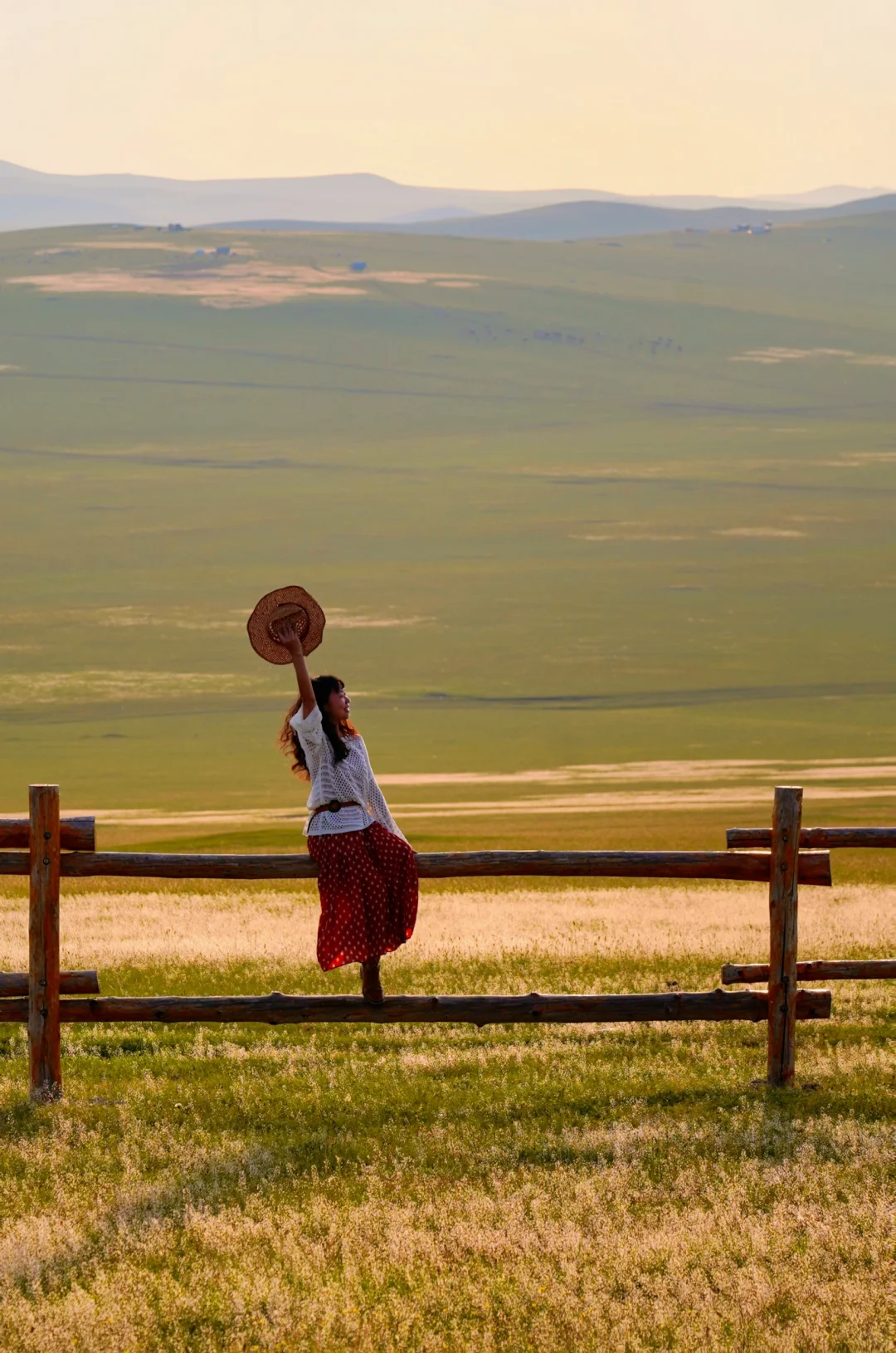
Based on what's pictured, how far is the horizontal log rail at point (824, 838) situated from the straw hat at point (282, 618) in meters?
2.86

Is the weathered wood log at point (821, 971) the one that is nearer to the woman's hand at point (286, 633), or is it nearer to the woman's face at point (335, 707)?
the woman's face at point (335, 707)

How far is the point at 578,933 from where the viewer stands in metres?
19.0

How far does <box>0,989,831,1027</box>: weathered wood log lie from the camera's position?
10672 millimetres

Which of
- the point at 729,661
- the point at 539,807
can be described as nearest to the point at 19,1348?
the point at 539,807

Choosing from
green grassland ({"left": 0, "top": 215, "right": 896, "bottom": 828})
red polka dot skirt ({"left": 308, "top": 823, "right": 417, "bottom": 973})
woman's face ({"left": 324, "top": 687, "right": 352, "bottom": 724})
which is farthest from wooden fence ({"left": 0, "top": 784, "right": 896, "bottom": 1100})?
green grassland ({"left": 0, "top": 215, "right": 896, "bottom": 828})

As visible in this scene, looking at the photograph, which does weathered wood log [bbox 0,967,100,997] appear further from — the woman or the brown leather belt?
the brown leather belt

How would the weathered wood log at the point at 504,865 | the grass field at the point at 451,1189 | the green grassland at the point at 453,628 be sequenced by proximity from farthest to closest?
the green grassland at the point at 453,628, the weathered wood log at the point at 504,865, the grass field at the point at 451,1189

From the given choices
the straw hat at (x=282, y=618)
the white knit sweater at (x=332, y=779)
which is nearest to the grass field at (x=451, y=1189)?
the white knit sweater at (x=332, y=779)

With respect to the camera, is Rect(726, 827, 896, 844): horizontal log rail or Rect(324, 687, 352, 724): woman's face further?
Rect(726, 827, 896, 844): horizontal log rail

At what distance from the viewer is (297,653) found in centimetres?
1054

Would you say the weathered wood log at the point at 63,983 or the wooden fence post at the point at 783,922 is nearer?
the weathered wood log at the point at 63,983

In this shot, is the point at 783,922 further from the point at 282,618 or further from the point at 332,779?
the point at 282,618

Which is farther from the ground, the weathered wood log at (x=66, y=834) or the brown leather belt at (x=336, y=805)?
the brown leather belt at (x=336, y=805)

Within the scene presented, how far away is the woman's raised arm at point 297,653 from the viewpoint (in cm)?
1043
